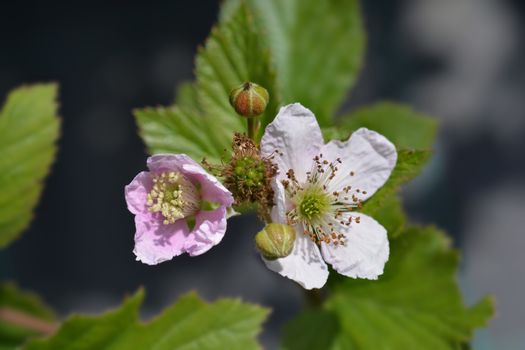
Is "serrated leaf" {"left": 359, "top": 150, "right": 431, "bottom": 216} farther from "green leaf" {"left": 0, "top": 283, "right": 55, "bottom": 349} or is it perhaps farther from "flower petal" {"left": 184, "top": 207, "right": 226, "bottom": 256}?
"green leaf" {"left": 0, "top": 283, "right": 55, "bottom": 349}

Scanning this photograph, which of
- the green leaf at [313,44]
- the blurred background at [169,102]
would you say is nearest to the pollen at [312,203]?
the green leaf at [313,44]

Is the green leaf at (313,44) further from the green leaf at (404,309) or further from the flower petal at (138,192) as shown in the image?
the flower petal at (138,192)

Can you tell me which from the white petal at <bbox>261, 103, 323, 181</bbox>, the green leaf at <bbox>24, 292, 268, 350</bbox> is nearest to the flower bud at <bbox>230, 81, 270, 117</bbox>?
the white petal at <bbox>261, 103, 323, 181</bbox>

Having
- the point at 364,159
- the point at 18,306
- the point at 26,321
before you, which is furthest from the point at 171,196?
the point at 18,306

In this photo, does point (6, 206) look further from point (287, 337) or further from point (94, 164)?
point (94, 164)

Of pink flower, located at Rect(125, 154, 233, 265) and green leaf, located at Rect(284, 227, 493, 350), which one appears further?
green leaf, located at Rect(284, 227, 493, 350)

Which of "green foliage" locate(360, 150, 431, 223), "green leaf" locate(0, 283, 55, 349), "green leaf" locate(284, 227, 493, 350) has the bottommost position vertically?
"green leaf" locate(0, 283, 55, 349)

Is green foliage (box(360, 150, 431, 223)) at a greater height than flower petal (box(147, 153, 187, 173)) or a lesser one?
lesser
